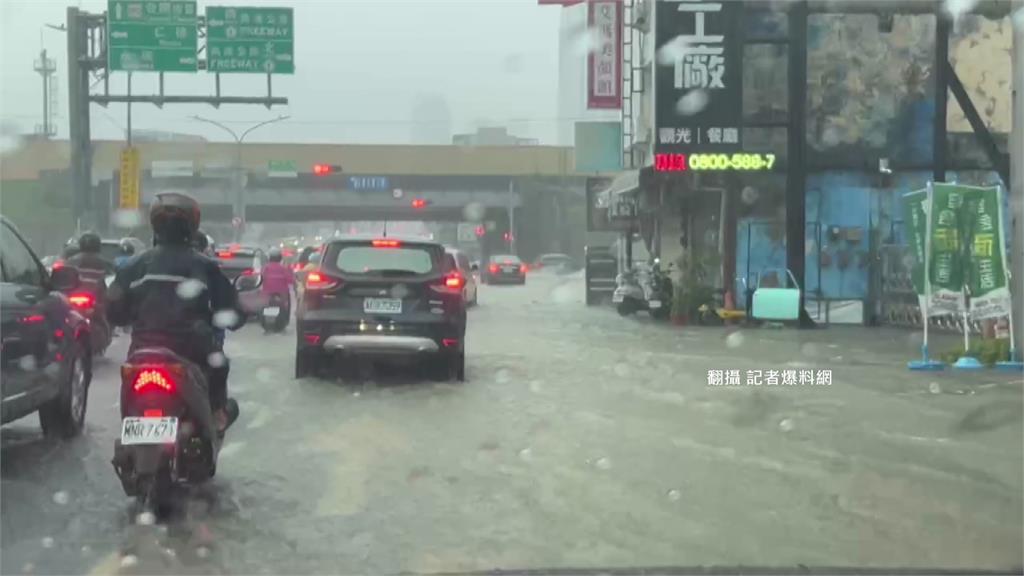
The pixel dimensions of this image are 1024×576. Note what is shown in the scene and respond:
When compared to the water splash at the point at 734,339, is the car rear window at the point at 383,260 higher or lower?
higher

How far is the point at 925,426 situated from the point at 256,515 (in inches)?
249

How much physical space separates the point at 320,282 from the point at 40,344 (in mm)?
4867

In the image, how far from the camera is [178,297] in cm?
723

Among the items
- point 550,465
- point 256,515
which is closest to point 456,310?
point 550,465

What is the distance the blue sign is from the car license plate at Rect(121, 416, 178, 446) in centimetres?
4580

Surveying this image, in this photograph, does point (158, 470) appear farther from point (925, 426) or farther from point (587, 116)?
point (587, 116)

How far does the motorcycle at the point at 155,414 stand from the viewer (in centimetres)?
699

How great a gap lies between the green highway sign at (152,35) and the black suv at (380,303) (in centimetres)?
1734

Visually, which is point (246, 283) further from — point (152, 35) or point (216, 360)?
point (152, 35)

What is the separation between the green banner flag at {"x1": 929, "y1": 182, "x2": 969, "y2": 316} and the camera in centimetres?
1617

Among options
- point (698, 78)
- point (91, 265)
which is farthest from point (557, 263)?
point (91, 265)

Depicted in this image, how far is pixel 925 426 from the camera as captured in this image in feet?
37.2

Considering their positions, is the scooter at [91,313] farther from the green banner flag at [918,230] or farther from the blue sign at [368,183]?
the blue sign at [368,183]

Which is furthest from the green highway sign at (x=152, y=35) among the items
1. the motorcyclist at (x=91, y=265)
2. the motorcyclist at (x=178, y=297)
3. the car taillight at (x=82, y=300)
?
the motorcyclist at (x=178, y=297)
